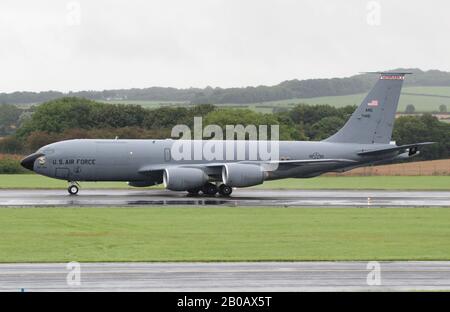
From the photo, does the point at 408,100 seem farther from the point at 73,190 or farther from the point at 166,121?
the point at 73,190

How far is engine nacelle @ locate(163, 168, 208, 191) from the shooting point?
4675cm

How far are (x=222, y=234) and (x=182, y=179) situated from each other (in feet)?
57.7

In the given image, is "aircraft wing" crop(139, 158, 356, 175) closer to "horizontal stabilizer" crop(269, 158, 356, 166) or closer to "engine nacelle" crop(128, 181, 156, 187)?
"horizontal stabilizer" crop(269, 158, 356, 166)

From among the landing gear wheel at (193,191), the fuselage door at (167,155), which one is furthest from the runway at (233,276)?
the fuselage door at (167,155)

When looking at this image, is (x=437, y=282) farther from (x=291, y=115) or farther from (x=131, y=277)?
(x=291, y=115)

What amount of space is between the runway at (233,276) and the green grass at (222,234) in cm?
138

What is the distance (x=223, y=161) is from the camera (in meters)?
50.7

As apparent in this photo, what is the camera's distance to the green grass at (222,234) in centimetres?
2433

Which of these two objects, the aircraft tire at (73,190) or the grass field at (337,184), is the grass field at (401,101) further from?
the aircraft tire at (73,190)

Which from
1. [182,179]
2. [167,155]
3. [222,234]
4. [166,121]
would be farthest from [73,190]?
[166,121]

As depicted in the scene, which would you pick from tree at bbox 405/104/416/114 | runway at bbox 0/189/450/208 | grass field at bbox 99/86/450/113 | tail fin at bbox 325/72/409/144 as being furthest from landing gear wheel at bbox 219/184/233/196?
tree at bbox 405/104/416/114

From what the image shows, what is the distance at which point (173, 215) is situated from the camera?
1431 inches

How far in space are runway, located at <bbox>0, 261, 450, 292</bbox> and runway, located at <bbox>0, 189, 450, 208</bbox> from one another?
63.8 ft

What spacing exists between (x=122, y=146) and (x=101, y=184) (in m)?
12.6
